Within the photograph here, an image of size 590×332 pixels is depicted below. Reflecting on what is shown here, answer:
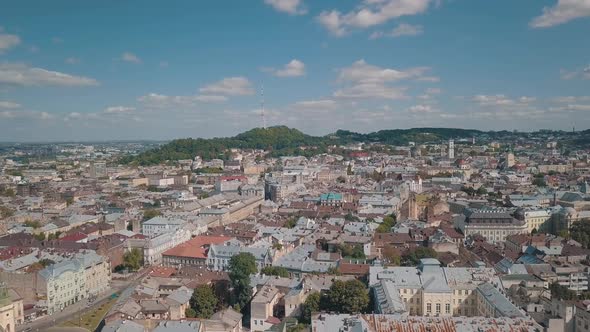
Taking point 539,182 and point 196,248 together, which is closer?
point 196,248

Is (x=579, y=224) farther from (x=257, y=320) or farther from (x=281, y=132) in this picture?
(x=281, y=132)

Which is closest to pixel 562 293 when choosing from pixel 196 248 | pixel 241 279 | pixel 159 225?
pixel 241 279

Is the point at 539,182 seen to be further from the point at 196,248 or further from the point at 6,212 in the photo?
the point at 6,212

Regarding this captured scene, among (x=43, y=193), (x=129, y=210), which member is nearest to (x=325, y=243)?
(x=129, y=210)

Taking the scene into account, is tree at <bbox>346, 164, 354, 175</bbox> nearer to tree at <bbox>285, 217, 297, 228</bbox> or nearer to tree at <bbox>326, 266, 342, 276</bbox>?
tree at <bbox>285, 217, 297, 228</bbox>

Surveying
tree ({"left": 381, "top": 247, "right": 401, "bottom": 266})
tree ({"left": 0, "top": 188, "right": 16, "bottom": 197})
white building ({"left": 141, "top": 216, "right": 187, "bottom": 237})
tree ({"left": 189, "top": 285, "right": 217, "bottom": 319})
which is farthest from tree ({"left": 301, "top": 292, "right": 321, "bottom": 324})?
tree ({"left": 0, "top": 188, "right": 16, "bottom": 197})

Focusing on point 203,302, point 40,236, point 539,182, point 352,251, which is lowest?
point 203,302
